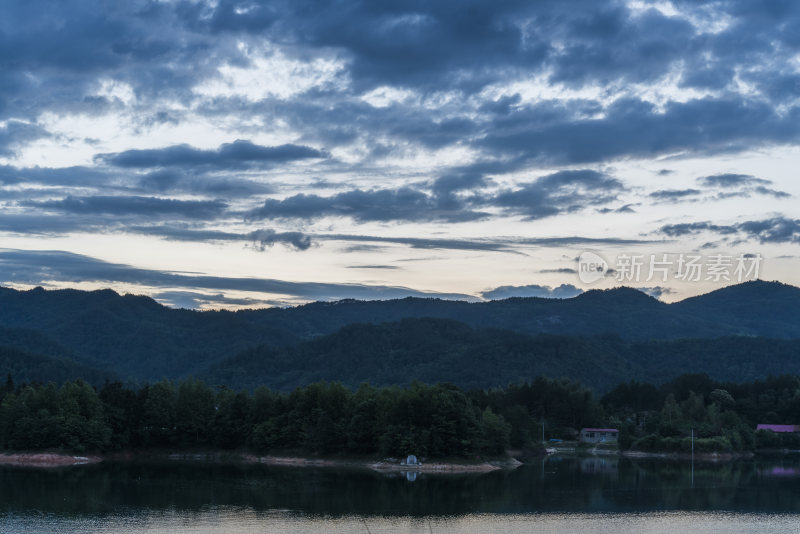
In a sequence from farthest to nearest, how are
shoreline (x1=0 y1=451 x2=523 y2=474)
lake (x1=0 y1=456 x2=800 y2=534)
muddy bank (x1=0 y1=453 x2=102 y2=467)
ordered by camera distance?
1. muddy bank (x1=0 y1=453 x2=102 y2=467)
2. shoreline (x1=0 y1=451 x2=523 y2=474)
3. lake (x1=0 y1=456 x2=800 y2=534)

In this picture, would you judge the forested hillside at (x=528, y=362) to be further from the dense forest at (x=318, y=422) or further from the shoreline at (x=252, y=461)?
the shoreline at (x=252, y=461)

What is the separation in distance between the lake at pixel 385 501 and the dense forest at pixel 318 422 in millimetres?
6370

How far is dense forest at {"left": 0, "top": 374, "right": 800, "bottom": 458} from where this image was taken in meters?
70.1

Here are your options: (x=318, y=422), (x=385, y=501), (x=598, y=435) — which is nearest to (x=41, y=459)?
(x=318, y=422)

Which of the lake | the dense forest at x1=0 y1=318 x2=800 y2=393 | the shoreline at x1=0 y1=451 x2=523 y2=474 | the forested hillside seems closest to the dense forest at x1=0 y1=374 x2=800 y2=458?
the shoreline at x1=0 y1=451 x2=523 y2=474

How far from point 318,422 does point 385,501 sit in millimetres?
28202

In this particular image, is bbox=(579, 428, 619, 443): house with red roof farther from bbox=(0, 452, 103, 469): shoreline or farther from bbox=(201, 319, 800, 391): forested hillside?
bbox=(0, 452, 103, 469): shoreline

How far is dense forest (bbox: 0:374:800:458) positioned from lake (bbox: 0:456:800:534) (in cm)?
637

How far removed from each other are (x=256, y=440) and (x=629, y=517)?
4370 cm

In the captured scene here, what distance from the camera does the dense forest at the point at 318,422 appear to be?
70.1 m

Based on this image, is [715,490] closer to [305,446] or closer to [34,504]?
[305,446]

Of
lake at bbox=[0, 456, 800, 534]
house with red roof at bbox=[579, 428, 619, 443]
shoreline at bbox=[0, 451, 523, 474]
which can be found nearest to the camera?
lake at bbox=[0, 456, 800, 534]

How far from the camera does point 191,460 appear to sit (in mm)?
78625

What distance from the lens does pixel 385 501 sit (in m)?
47.0
